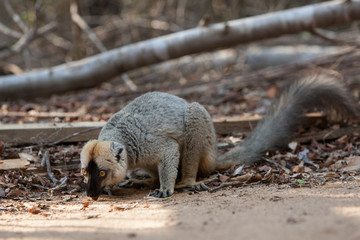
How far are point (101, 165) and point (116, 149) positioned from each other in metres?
0.30

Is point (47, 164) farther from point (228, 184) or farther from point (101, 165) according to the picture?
point (228, 184)

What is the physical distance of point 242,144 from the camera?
21.9ft

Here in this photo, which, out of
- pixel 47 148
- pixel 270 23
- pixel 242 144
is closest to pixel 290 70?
pixel 270 23

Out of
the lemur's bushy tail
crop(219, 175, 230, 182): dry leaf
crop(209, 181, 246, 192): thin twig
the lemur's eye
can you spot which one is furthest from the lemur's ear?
the lemur's bushy tail

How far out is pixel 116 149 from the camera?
18.0ft

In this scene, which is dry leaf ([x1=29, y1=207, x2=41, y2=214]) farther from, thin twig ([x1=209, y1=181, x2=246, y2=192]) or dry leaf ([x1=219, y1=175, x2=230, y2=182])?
dry leaf ([x1=219, y1=175, x2=230, y2=182])

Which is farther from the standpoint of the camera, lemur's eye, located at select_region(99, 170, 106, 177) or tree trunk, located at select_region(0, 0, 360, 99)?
tree trunk, located at select_region(0, 0, 360, 99)

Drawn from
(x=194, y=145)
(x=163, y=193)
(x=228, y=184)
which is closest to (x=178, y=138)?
(x=194, y=145)

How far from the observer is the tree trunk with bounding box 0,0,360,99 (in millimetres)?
9242

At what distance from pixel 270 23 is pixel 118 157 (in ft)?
17.9

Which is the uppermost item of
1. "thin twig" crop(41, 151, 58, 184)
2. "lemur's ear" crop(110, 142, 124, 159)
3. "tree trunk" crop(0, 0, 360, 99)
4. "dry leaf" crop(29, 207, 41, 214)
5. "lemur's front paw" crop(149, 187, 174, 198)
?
"tree trunk" crop(0, 0, 360, 99)

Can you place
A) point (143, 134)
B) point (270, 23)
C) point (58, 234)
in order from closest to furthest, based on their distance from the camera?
point (58, 234)
point (143, 134)
point (270, 23)

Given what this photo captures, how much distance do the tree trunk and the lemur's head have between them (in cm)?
476

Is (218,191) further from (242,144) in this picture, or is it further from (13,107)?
(13,107)
